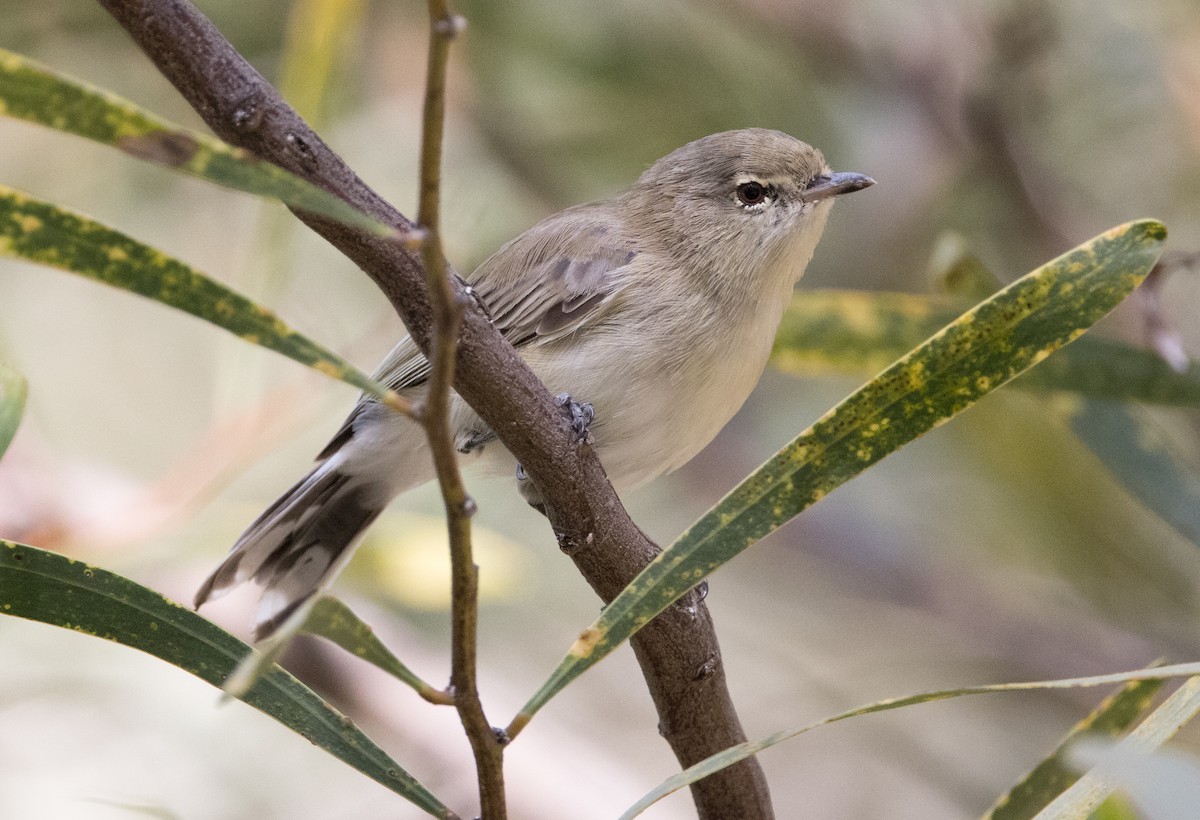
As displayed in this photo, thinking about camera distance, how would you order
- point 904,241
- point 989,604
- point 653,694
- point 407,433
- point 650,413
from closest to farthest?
point 653,694 < point 650,413 < point 407,433 < point 989,604 < point 904,241

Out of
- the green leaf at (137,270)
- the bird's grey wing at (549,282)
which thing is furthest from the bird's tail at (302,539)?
the green leaf at (137,270)

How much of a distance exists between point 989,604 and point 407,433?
5.74ft

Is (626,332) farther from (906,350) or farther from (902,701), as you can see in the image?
(902,701)

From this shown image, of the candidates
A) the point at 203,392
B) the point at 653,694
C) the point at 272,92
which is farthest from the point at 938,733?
the point at 272,92

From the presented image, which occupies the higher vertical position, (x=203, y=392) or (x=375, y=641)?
(x=203, y=392)

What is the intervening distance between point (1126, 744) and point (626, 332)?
5.00 ft

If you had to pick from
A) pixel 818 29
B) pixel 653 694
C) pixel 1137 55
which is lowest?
pixel 653 694

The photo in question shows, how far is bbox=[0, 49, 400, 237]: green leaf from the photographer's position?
92 cm

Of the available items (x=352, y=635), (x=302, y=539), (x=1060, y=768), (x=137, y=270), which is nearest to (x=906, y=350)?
(x=1060, y=768)

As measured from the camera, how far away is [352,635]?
44.2 inches

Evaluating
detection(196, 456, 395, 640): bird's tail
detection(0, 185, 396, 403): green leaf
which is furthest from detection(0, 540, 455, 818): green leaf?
detection(196, 456, 395, 640): bird's tail

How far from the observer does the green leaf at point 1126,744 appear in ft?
4.03

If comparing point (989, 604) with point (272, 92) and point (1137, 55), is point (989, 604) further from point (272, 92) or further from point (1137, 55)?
point (272, 92)

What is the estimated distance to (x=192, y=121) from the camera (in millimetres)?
4043
